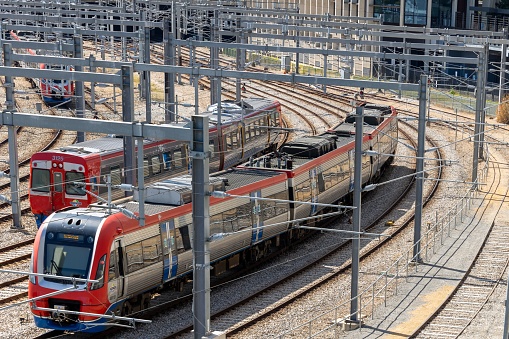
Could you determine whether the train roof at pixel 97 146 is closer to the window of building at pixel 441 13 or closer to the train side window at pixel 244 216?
the train side window at pixel 244 216

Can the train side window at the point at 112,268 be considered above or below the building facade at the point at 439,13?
below

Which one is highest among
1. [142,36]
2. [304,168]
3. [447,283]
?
[142,36]

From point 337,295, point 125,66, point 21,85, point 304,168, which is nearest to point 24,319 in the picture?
point 125,66

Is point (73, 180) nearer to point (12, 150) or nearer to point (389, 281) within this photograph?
point (12, 150)

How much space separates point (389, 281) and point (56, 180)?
9.95 metres

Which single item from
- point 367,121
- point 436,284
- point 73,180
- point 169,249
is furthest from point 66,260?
point 367,121

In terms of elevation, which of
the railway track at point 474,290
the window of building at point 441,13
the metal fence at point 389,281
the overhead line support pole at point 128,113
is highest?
the window of building at point 441,13

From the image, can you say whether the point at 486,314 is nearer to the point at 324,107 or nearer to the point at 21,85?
the point at 324,107

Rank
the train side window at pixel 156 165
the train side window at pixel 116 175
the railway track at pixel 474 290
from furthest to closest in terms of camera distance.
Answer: the train side window at pixel 156 165
the train side window at pixel 116 175
the railway track at pixel 474 290

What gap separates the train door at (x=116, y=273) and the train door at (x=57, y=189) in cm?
701

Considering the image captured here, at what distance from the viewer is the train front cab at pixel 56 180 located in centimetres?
2638

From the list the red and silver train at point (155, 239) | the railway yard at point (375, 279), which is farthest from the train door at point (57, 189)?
the red and silver train at point (155, 239)

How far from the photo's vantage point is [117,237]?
20.0m

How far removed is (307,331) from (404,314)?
271 cm
